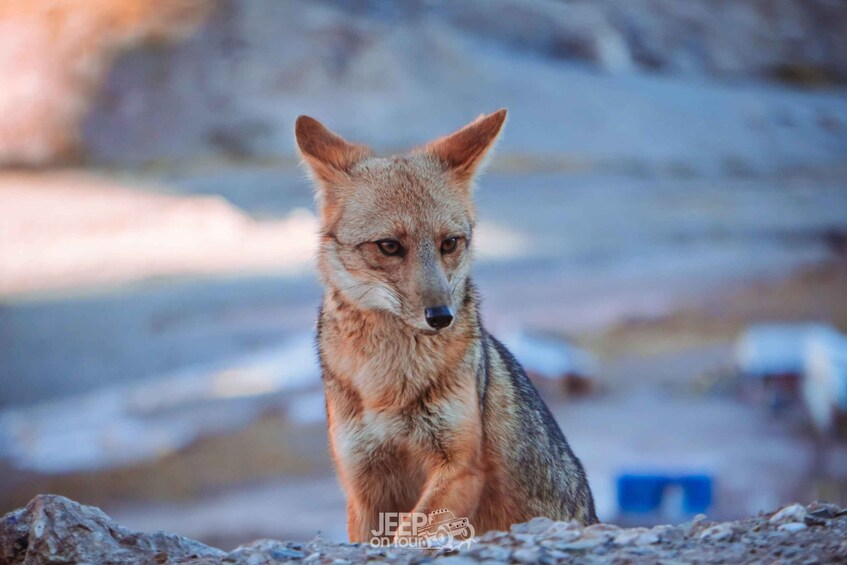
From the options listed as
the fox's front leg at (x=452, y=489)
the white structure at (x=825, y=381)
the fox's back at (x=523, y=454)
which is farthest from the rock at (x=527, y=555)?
the white structure at (x=825, y=381)

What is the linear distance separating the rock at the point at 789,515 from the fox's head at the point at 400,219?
4.10 feet

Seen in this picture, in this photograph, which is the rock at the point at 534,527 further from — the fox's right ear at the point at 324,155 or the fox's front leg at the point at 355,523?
the fox's right ear at the point at 324,155

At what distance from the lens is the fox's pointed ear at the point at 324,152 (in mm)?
3910

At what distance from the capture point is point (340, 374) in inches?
147

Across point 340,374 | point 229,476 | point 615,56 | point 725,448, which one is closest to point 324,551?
point 340,374

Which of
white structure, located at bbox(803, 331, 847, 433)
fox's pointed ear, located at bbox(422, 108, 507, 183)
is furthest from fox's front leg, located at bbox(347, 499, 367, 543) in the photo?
white structure, located at bbox(803, 331, 847, 433)

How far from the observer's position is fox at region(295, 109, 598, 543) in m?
3.51

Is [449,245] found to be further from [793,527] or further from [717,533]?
[793,527]

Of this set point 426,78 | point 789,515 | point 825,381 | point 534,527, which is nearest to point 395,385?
point 534,527

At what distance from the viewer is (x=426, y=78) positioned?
13.3 meters

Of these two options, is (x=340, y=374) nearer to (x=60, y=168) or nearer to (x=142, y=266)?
(x=142, y=266)

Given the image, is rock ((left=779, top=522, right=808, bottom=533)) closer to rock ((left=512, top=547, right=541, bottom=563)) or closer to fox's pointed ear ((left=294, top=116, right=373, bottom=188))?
rock ((left=512, top=547, right=541, bottom=563))

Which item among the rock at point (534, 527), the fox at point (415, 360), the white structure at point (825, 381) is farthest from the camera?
the white structure at point (825, 381)

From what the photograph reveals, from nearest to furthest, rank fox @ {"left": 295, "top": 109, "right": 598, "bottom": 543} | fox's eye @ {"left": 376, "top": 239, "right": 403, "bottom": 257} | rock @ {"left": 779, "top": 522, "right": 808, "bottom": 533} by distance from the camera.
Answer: rock @ {"left": 779, "top": 522, "right": 808, "bottom": 533} → fox @ {"left": 295, "top": 109, "right": 598, "bottom": 543} → fox's eye @ {"left": 376, "top": 239, "right": 403, "bottom": 257}
